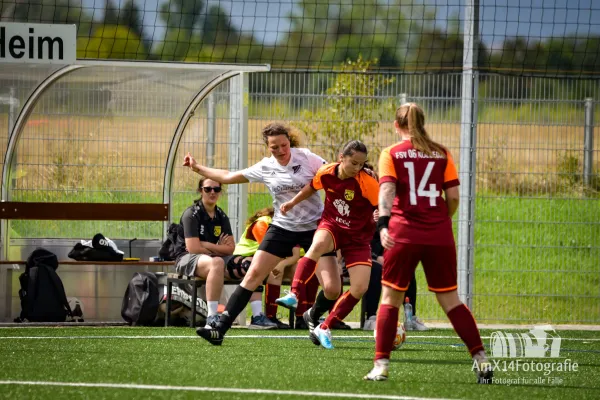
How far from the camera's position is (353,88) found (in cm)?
1463

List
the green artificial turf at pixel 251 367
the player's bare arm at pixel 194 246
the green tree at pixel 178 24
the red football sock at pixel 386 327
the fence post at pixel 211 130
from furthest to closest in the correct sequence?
the green tree at pixel 178 24, the fence post at pixel 211 130, the player's bare arm at pixel 194 246, the red football sock at pixel 386 327, the green artificial turf at pixel 251 367

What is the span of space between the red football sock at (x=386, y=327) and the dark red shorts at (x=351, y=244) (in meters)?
2.49

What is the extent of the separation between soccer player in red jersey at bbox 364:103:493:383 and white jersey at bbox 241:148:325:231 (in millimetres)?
2774

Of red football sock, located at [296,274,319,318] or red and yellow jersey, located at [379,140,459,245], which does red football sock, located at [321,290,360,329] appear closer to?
red and yellow jersey, located at [379,140,459,245]

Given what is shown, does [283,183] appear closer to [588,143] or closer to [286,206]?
[286,206]

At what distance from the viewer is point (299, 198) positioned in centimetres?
1016

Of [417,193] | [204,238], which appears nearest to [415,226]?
[417,193]

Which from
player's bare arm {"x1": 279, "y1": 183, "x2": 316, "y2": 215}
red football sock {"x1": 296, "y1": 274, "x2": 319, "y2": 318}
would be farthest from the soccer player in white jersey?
red football sock {"x1": 296, "y1": 274, "x2": 319, "y2": 318}

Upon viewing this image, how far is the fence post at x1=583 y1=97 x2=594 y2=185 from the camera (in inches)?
550

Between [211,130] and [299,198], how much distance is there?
3.82 metres

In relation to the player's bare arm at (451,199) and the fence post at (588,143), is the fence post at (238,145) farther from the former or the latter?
the player's bare arm at (451,199)

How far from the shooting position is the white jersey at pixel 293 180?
1040 centimetres

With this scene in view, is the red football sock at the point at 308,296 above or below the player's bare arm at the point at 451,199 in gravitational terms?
below

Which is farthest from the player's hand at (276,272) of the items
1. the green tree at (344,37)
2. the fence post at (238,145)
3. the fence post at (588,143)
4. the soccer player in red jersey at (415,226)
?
the green tree at (344,37)
